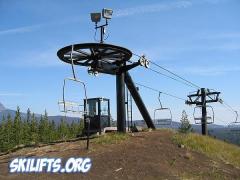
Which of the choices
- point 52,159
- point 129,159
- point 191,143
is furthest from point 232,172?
point 52,159

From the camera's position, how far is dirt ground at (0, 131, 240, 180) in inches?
701

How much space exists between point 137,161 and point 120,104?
27.7ft

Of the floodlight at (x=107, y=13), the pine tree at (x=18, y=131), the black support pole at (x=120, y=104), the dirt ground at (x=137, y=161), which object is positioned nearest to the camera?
the dirt ground at (x=137, y=161)

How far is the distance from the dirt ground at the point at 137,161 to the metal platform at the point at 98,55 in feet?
16.3

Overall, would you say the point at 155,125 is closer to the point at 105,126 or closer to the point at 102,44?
the point at 105,126

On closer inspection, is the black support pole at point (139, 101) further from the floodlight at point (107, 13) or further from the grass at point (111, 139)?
the grass at point (111, 139)

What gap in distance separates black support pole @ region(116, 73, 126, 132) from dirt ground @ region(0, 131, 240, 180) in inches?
96.2

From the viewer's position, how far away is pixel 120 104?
2750cm

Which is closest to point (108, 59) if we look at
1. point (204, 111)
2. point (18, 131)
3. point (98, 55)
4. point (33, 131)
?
point (98, 55)

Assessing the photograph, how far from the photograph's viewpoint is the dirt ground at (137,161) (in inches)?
701

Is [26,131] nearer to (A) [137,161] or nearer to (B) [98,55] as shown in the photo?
(B) [98,55]

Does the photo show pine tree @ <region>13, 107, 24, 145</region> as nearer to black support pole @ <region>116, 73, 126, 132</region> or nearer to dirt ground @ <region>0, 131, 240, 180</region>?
black support pole @ <region>116, 73, 126, 132</region>

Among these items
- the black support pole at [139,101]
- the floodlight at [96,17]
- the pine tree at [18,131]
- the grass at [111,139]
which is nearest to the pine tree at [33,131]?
the pine tree at [18,131]

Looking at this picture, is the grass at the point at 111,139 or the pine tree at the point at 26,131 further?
the pine tree at the point at 26,131
